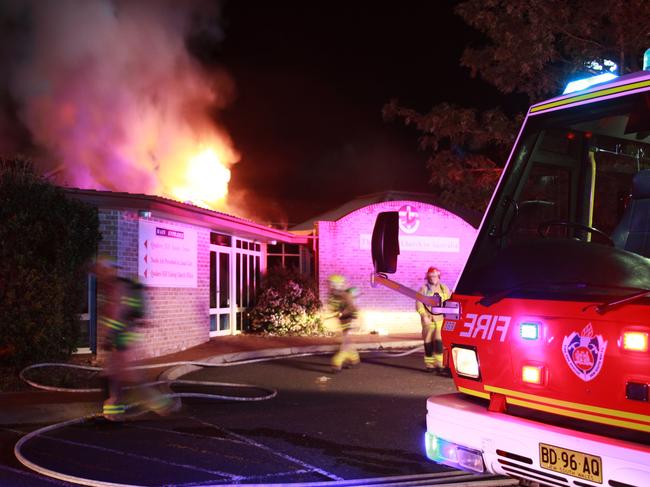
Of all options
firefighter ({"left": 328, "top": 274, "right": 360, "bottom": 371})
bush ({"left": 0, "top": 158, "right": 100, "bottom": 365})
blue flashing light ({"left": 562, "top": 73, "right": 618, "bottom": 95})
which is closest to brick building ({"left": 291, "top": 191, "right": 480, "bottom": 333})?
firefighter ({"left": 328, "top": 274, "right": 360, "bottom": 371})

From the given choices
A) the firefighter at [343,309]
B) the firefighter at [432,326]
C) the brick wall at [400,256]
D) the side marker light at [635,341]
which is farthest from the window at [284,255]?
the side marker light at [635,341]

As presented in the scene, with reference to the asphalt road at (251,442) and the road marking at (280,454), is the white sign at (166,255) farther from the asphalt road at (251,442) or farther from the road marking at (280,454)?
the road marking at (280,454)

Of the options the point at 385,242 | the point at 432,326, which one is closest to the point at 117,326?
the point at 385,242

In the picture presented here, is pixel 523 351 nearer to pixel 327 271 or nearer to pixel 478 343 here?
pixel 478 343

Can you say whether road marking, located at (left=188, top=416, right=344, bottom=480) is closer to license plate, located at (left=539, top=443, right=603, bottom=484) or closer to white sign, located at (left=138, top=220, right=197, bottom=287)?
license plate, located at (left=539, top=443, right=603, bottom=484)

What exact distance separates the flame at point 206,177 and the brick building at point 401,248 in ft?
10.8

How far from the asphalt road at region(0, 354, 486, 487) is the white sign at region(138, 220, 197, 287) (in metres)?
4.27

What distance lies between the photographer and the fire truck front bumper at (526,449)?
9.49 ft

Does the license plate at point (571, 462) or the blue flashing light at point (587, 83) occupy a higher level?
the blue flashing light at point (587, 83)

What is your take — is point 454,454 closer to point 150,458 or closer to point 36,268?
point 150,458

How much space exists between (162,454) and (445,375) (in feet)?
19.6

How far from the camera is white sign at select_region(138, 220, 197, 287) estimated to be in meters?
12.9

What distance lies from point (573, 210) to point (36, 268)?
8300 millimetres

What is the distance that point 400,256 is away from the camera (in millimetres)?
20719
